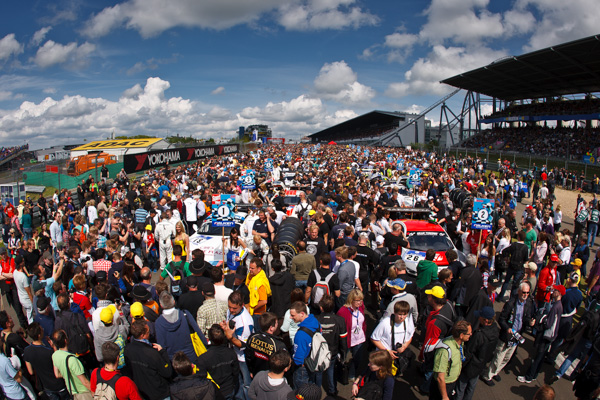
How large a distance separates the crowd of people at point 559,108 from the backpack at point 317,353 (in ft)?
155

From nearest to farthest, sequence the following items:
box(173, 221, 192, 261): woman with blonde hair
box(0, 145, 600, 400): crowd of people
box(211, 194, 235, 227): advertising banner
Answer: box(0, 145, 600, 400): crowd of people, box(173, 221, 192, 261): woman with blonde hair, box(211, 194, 235, 227): advertising banner

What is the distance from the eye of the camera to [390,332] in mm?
4414

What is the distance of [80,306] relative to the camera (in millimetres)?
5316

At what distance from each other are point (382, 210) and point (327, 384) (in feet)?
17.6

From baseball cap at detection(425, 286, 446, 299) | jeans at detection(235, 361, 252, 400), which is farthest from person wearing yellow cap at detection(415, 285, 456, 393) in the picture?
jeans at detection(235, 361, 252, 400)

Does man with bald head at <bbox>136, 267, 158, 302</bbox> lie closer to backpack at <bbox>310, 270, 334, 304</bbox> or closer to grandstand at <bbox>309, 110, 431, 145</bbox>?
backpack at <bbox>310, 270, 334, 304</bbox>

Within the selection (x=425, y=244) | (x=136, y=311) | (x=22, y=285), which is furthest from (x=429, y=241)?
(x=22, y=285)

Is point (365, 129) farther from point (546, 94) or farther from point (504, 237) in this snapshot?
point (504, 237)

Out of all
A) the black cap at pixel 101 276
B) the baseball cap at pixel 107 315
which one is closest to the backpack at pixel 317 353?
the baseball cap at pixel 107 315

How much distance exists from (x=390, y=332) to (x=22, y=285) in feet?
20.9

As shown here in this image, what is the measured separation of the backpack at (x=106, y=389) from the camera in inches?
138

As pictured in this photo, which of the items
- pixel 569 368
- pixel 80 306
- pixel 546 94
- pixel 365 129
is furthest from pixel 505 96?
pixel 80 306

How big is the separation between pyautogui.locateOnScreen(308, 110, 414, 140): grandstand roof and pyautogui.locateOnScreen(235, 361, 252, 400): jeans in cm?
7749

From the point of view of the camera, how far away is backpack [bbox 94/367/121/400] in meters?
3.49
